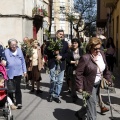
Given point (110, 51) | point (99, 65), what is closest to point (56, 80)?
point (99, 65)

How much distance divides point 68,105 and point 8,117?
2.75 meters

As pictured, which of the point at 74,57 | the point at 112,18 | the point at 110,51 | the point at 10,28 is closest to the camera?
the point at 74,57

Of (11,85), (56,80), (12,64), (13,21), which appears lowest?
(56,80)

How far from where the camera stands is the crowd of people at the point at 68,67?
629 cm

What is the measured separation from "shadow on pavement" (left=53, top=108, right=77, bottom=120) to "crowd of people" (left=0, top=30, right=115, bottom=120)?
0.63 m

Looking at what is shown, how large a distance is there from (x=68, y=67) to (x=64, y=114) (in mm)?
1932

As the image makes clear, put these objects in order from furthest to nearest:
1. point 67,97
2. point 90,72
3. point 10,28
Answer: point 10,28 → point 67,97 → point 90,72

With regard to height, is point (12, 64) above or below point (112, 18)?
below

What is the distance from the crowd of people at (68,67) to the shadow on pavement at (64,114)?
2.08ft

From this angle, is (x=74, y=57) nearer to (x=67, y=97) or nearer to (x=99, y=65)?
(x=67, y=97)

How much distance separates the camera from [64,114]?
27.2ft

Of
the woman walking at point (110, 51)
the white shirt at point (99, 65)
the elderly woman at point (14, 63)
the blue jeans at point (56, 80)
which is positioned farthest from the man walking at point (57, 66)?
the woman walking at point (110, 51)

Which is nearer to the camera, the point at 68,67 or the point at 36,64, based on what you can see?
the point at 68,67

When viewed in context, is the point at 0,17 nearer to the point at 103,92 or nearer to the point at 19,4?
the point at 19,4
